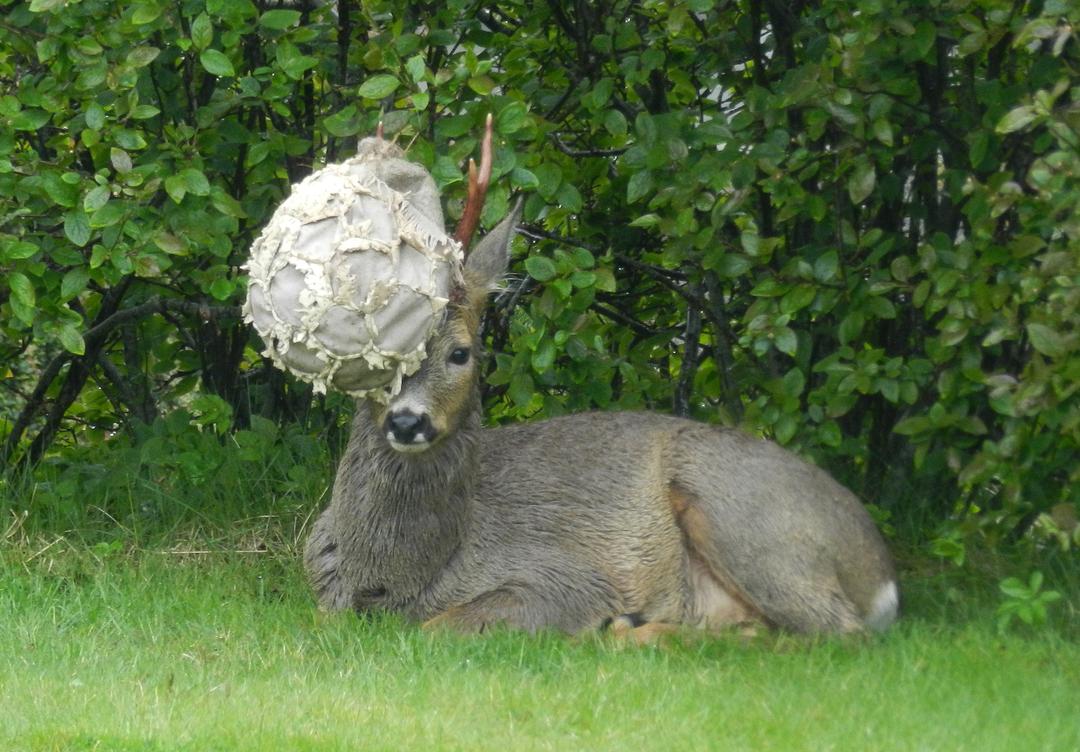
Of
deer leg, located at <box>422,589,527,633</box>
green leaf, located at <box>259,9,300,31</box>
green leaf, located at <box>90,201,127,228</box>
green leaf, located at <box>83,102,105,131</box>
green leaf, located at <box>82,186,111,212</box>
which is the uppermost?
green leaf, located at <box>259,9,300,31</box>

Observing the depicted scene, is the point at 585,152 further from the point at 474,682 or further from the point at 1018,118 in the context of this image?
the point at 474,682

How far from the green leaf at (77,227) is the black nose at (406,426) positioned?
1646 millimetres

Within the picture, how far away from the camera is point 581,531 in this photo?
719 cm

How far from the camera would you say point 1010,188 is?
18.3 ft

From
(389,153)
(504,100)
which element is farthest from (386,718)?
(504,100)

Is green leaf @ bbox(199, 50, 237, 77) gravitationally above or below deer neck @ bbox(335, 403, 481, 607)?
above

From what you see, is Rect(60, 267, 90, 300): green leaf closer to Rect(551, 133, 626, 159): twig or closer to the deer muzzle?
the deer muzzle

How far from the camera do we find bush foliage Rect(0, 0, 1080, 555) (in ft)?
21.8

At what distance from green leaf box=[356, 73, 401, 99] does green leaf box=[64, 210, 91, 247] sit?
4.48 feet

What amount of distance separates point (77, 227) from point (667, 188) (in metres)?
2.45

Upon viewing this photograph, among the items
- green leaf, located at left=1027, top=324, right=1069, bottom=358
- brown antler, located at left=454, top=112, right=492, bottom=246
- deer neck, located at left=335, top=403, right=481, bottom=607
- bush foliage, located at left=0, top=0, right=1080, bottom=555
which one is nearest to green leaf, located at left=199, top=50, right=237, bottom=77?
bush foliage, located at left=0, top=0, right=1080, bottom=555

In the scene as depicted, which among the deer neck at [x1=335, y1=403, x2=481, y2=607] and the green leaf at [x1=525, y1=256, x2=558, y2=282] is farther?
the green leaf at [x1=525, y1=256, x2=558, y2=282]

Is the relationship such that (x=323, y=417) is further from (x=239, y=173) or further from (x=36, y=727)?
(x=36, y=727)

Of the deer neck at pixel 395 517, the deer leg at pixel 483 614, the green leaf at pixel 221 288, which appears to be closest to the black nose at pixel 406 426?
the deer neck at pixel 395 517
